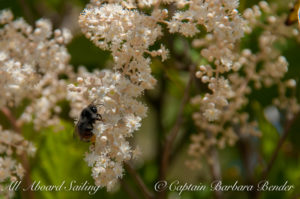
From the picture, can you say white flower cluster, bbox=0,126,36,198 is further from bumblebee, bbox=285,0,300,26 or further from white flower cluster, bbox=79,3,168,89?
bumblebee, bbox=285,0,300,26

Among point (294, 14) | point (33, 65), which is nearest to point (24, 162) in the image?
point (33, 65)

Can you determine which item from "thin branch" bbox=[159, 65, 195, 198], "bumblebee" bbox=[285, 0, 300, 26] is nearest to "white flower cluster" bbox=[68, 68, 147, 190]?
"thin branch" bbox=[159, 65, 195, 198]

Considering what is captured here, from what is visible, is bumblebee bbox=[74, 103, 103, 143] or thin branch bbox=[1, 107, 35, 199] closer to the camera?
bumblebee bbox=[74, 103, 103, 143]

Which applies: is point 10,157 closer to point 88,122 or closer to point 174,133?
point 88,122

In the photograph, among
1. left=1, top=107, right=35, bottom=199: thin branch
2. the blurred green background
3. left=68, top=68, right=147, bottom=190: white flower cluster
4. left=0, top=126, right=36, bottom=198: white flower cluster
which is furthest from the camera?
the blurred green background

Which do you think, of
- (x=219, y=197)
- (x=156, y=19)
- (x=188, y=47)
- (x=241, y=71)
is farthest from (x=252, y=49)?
(x=156, y=19)

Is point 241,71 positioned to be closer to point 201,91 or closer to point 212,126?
point 201,91
